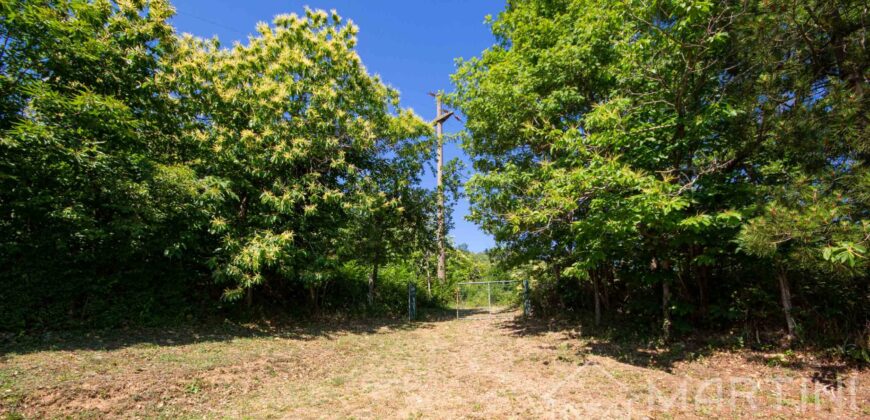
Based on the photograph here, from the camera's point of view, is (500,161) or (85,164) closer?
(85,164)

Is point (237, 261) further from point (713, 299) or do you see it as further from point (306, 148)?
point (713, 299)

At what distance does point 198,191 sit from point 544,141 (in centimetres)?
748

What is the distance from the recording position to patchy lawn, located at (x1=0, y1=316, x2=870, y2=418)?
3803mm

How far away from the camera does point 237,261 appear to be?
6.82 m

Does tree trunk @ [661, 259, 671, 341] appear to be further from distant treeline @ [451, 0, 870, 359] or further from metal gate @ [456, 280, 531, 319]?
metal gate @ [456, 280, 531, 319]

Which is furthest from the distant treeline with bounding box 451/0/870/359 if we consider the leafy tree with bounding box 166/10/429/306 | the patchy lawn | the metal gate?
the metal gate

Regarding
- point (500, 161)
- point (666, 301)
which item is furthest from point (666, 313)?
point (500, 161)

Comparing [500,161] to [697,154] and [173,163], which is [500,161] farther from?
[173,163]

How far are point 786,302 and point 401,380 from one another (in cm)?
626

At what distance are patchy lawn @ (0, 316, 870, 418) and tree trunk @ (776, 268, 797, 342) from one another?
515mm

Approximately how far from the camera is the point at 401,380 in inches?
202

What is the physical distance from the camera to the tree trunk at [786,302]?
5293 millimetres

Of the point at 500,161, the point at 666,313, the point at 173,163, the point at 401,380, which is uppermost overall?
the point at 500,161

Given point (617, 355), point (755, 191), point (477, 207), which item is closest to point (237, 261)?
point (477, 207)
